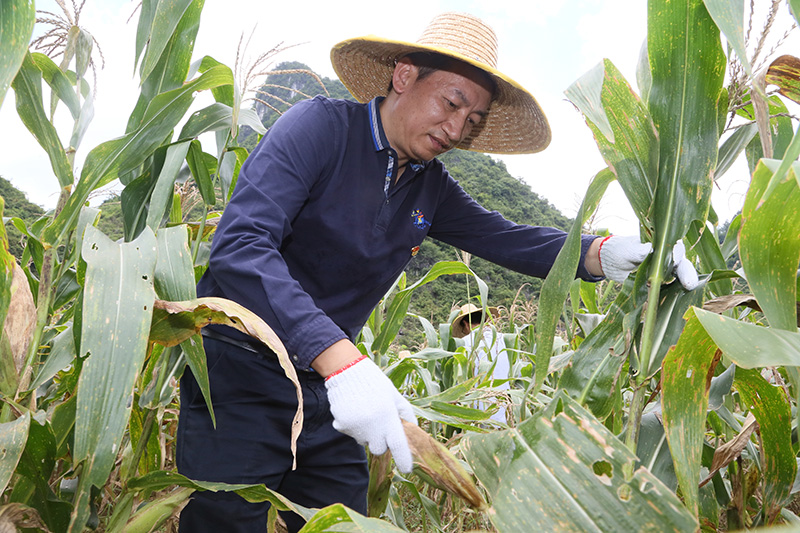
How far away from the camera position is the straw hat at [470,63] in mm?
1326

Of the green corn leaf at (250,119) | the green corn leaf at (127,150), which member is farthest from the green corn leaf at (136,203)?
the green corn leaf at (250,119)

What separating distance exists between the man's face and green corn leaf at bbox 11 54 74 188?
0.72 metres

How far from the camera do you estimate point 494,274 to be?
13.8m

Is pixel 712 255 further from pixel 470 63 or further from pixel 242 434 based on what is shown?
pixel 242 434

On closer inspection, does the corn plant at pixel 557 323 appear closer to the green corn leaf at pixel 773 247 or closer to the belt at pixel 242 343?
the green corn leaf at pixel 773 247

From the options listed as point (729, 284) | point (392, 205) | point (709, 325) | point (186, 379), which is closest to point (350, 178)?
point (392, 205)

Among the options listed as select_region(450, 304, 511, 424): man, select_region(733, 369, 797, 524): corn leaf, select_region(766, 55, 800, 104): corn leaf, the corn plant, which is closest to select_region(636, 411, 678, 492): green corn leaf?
the corn plant

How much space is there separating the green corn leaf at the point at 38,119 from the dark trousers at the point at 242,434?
48 cm

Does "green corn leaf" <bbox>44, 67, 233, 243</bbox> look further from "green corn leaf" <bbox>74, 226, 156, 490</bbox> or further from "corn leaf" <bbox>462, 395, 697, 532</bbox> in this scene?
"corn leaf" <bbox>462, 395, 697, 532</bbox>

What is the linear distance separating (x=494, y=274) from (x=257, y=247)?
13075 millimetres

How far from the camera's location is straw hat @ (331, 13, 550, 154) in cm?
133

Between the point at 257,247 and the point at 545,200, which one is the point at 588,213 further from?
the point at 545,200

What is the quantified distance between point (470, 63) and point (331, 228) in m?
0.51

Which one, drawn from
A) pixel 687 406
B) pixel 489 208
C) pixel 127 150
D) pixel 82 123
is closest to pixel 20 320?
pixel 127 150
